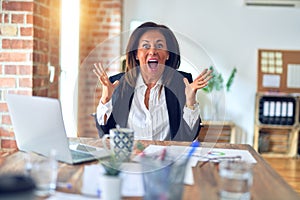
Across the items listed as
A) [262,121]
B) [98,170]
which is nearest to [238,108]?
[262,121]

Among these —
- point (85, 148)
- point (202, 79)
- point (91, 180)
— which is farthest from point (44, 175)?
point (202, 79)

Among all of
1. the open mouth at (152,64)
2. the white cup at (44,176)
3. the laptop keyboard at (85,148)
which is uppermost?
the open mouth at (152,64)

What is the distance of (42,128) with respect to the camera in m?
1.34

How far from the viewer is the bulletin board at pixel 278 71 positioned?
16.0ft

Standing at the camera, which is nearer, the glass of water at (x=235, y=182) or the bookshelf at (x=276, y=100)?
the glass of water at (x=235, y=182)

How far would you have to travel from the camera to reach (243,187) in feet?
3.53

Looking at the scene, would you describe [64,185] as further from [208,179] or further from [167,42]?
[167,42]

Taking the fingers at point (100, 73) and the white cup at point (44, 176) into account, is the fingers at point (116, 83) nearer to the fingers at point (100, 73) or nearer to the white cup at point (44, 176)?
the fingers at point (100, 73)

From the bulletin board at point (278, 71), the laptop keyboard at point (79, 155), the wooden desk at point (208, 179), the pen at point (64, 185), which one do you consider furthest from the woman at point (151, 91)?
the bulletin board at point (278, 71)

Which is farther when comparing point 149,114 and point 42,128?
point 149,114

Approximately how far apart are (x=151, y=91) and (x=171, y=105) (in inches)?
4.3

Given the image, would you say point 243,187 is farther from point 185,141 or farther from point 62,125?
point 185,141

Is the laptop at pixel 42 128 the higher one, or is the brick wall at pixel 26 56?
the brick wall at pixel 26 56

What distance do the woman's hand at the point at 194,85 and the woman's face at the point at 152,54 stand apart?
0.43 feet
